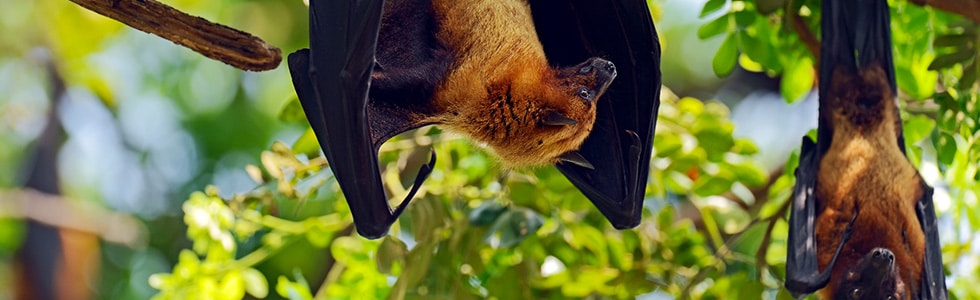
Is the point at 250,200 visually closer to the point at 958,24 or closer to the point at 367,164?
the point at 367,164

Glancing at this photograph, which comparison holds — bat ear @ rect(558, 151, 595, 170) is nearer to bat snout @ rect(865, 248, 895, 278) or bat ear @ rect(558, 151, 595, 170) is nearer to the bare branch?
bat snout @ rect(865, 248, 895, 278)

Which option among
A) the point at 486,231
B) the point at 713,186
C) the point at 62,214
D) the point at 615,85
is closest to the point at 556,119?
the point at 615,85

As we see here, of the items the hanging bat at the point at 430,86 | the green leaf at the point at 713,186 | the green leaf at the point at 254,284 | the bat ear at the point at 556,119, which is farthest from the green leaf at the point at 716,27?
the green leaf at the point at 254,284

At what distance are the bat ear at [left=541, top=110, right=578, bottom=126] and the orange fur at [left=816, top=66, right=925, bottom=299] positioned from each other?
1393 mm

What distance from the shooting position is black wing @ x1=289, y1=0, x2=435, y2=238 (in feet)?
10.1

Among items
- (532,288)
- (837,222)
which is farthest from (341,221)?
(837,222)

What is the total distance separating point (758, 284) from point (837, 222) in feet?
1.41

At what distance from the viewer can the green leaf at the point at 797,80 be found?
14.8 ft

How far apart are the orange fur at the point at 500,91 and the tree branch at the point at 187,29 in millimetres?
606

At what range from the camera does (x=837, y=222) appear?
4.16 m

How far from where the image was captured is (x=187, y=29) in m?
3.28

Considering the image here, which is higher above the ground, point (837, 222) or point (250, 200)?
point (250, 200)

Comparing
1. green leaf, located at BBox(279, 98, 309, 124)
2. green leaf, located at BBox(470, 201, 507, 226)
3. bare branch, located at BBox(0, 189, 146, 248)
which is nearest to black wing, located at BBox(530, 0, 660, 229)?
green leaf, located at BBox(470, 201, 507, 226)

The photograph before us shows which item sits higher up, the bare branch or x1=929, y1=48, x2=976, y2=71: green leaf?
x1=929, y1=48, x2=976, y2=71: green leaf
